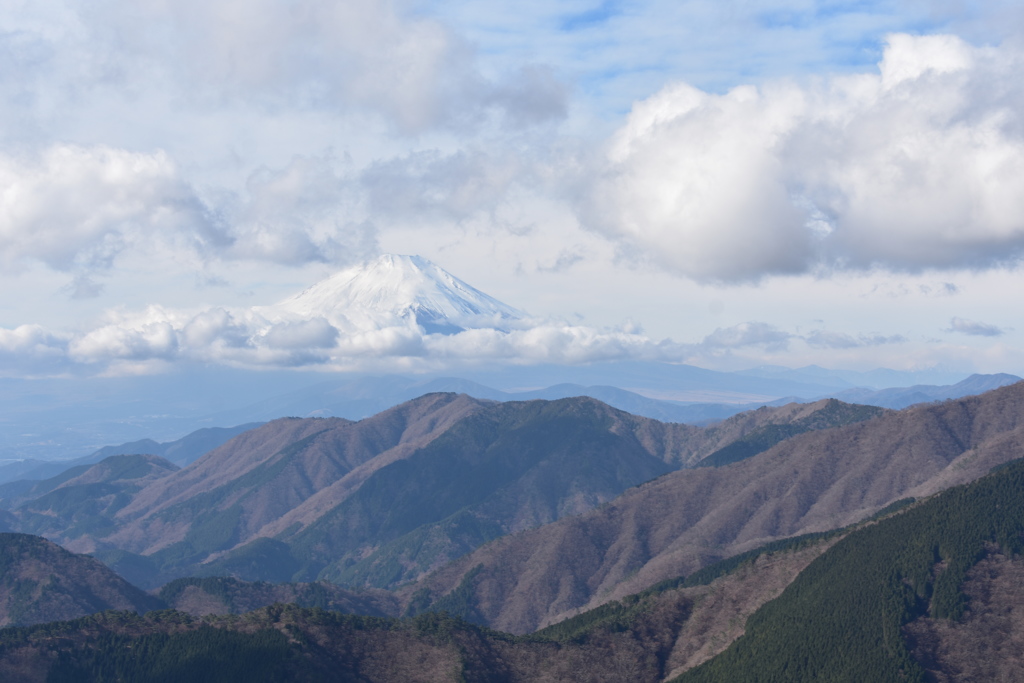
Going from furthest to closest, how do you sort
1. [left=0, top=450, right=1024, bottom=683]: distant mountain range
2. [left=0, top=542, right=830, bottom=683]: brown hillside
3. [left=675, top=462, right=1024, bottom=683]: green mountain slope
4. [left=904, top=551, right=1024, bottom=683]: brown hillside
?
[left=0, top=542, right=830, bottom=683]: brown hillside < [left=0, top=450, right=1024, bottom=683]: distant mountain range < [left=675, top=462, right=1024, bottom=683]: green mountain slope < [left=904, top=551, right=1024, bottom=683]: brown hillside

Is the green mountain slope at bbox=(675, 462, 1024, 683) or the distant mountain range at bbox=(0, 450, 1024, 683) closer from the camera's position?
the green mountain slope at bbox=(675, 462, 1024, 683)

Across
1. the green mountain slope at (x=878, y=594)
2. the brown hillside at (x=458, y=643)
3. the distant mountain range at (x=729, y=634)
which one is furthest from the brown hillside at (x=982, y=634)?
the brown hillside at (x=458, y=643)

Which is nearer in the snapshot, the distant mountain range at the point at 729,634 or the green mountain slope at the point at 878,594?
the green mountain slope at the point at 878,594

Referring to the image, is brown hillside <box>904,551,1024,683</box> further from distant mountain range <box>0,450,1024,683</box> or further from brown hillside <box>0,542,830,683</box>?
brown hillside <box>0,542,830,683</box>

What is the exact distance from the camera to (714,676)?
523ft

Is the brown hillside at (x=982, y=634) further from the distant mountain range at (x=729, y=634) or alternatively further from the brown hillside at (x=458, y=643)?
the brown hillside at (x=458, y=643)

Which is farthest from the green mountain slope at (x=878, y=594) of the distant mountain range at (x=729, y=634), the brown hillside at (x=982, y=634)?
the brown hillside at (x=982, y=634)

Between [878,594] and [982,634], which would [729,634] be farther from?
[982,634]

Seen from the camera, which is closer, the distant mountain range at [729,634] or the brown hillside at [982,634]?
the brown hillside at [982,634]

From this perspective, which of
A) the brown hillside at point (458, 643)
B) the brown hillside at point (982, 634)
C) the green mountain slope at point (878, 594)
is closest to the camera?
the brown hillside at point (982, 634)

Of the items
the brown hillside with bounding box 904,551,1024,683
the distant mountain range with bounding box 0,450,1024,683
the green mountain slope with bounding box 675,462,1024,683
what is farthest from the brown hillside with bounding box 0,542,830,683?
the brown hillside with bounding box 904,551,1024,683

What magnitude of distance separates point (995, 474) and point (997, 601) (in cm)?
4028

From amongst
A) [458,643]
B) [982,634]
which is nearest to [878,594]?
[982,634]

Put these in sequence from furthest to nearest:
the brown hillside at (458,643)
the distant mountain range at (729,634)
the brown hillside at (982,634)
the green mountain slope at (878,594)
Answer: the brown hillside at (458,643)
the distant mountain range at (729,634)
the green mountain slope at (878,594)
the brown hillside at (982,634)
